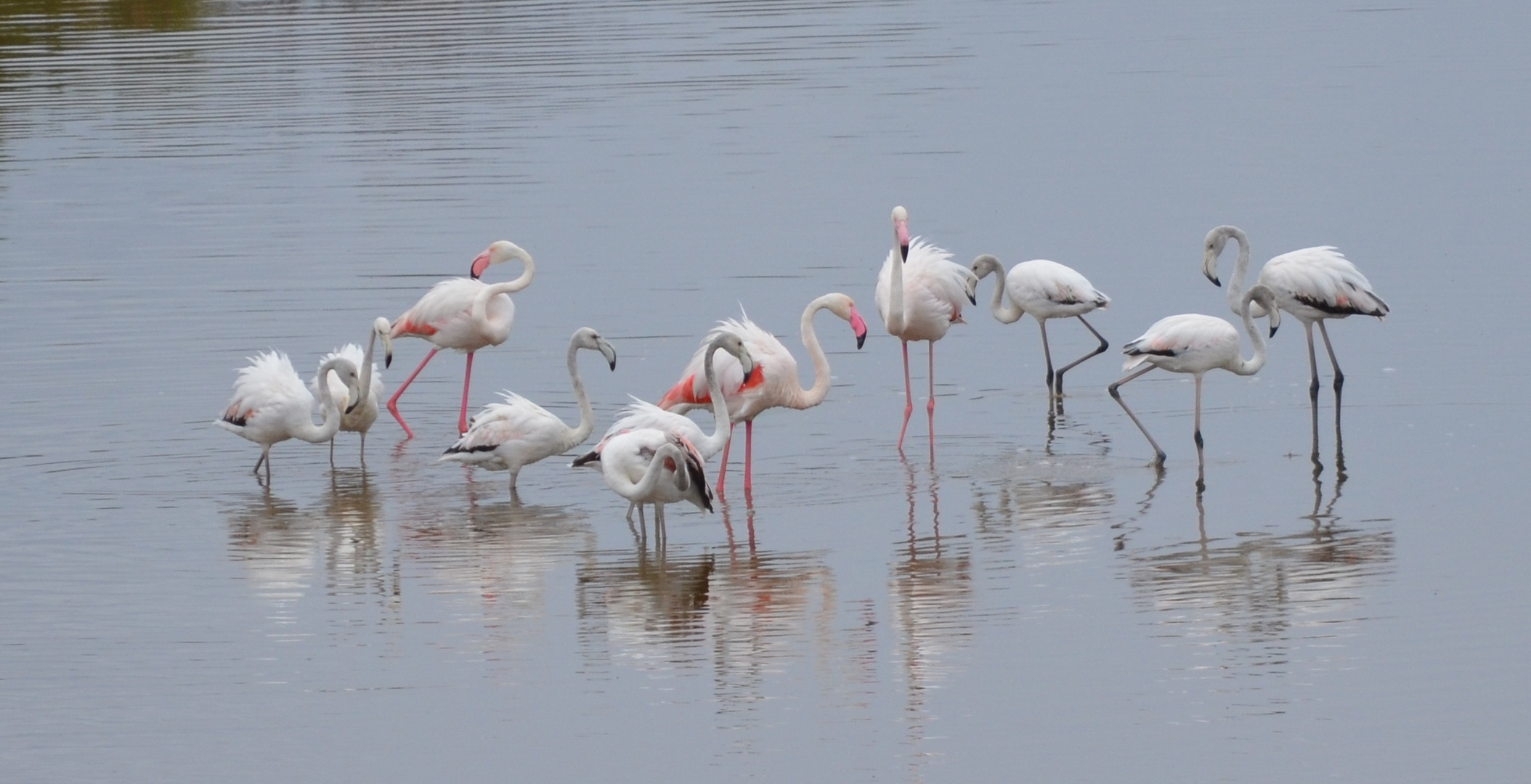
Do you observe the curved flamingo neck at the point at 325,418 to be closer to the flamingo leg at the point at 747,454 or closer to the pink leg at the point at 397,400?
the pink leg at the point at 397,400

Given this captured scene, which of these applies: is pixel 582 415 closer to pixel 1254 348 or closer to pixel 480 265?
pixel 480 265

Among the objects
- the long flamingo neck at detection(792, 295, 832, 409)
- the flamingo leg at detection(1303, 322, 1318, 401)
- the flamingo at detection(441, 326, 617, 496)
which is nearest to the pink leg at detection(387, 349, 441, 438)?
the flamingo at detection(441, 326, 617, 496)

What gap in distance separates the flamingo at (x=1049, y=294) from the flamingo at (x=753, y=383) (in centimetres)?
204

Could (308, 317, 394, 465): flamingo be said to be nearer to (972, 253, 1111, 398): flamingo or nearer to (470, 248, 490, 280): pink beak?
(470, 248, 490, 280): pink beak

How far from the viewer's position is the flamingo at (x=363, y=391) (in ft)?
35.6

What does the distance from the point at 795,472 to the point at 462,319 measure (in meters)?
2.66

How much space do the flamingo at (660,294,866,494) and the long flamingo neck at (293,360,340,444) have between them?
1.68 m

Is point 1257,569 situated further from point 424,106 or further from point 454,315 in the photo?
point 424,106

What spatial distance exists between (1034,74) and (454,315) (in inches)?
535

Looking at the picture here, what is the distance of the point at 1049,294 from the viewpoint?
12047mm

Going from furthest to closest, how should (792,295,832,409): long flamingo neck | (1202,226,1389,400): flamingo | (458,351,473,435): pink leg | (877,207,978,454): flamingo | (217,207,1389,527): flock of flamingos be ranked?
(458,351,473,435): pink leg → (877,207,978,454): flamingo → (1202,226,1389,400): flamingo → (792,295,832,409): long flamingo neck → (217,207,1389,527): flock of flamingos

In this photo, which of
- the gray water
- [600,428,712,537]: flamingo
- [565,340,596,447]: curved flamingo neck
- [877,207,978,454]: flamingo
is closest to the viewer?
the gray water

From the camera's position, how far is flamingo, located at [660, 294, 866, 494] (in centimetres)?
1001

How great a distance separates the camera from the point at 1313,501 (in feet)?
30.2
